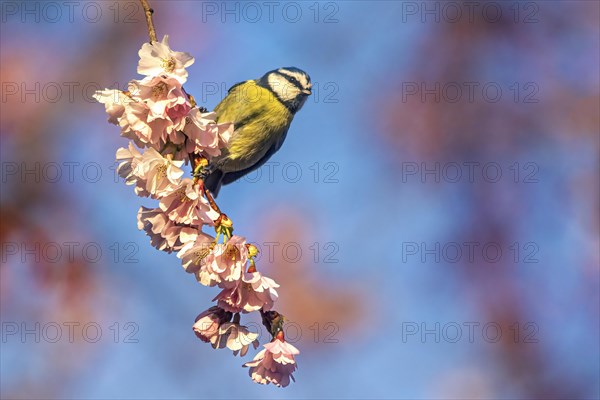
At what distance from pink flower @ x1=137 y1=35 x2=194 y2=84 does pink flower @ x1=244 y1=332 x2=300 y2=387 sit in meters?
0.68

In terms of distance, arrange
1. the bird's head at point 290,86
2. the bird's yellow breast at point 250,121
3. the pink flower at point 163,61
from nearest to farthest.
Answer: the pink flower at point 163,61 → the bird's yellow breast at point 250,121 → the bird's head at point 290,86

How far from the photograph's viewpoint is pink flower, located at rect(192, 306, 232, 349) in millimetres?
1733

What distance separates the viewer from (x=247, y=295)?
1.73 meters

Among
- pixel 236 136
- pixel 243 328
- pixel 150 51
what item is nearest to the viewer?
pixel 150 51

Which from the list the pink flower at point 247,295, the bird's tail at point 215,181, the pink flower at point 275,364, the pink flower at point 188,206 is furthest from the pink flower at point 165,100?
the bird's tail at point 215,181

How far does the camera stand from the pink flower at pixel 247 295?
5.57 ft

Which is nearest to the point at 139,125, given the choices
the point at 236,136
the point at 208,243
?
the point at 208,243

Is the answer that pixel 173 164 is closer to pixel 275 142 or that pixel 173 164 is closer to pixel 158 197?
pixel 158 197

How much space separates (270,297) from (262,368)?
0.20m

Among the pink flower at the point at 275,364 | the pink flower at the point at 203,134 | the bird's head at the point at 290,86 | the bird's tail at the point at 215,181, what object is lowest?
the pink flower at the point at 275,364

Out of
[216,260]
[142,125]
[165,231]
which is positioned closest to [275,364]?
[216,260]

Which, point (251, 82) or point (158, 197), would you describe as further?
point (251, 82)

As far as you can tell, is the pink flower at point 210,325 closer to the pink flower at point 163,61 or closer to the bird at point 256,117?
the pink flower at point 163,61

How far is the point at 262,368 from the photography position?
1.78 meters
